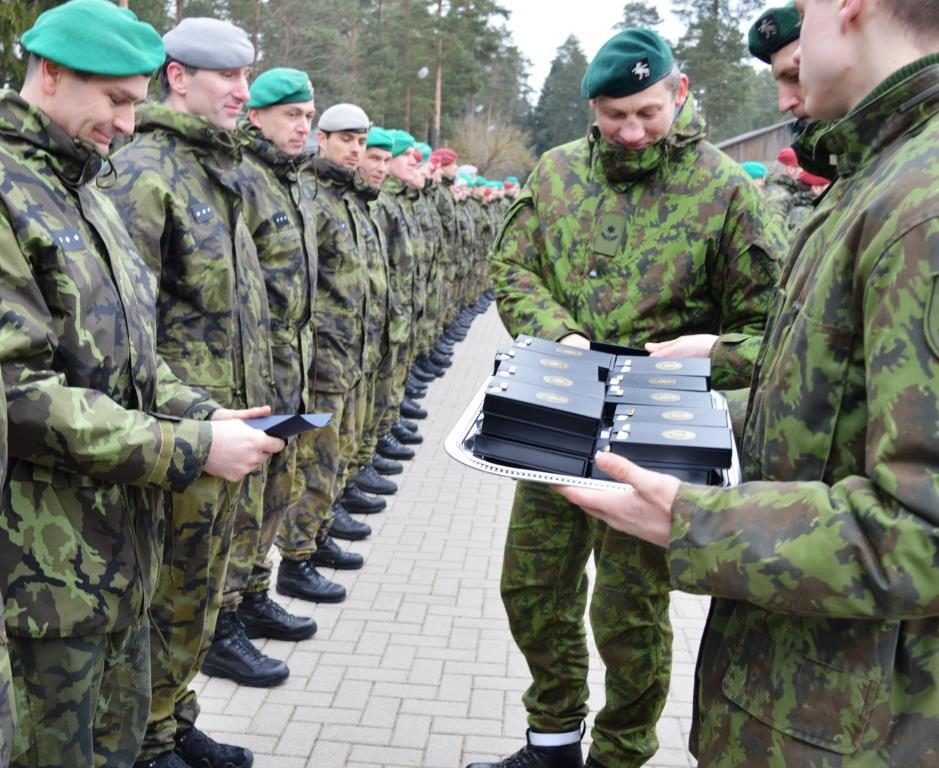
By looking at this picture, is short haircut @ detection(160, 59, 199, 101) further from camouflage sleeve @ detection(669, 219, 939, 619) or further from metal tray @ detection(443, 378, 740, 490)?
camouflage sleeve @ detection(669, 219, 939, 619)

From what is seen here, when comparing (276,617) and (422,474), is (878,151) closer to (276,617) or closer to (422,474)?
(276,617)

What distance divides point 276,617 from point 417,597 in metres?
0.80

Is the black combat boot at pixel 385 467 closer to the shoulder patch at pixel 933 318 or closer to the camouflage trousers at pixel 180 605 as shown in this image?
the camouflage trousers at pixel 180 605

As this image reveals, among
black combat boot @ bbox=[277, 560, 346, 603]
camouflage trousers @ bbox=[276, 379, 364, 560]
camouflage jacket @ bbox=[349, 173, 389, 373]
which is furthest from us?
camouflage jacket @ bbox=[349, 173, 389, 373]

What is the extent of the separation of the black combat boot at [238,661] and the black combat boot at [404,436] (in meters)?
3.98

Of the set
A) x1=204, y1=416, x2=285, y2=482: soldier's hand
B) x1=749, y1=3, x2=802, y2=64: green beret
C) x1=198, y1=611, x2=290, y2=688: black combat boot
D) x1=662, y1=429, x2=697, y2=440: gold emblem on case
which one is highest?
x1=749, y1=3, x2=802, y2=64: green beret

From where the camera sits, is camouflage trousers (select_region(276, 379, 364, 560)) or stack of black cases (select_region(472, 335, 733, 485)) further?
camouflage trousers (select_region(276, 379, 364, 560))

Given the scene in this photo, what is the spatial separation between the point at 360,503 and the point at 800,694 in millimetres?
4796

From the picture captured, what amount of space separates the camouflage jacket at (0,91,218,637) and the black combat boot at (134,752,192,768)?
976 mm

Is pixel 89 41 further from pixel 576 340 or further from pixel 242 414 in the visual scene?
pixel 576 340

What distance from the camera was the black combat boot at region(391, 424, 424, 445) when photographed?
8.05 meters

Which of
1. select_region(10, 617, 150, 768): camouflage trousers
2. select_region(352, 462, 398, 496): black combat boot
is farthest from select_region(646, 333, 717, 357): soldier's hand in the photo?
select_region(352, 462, 398, 496): black combat boot

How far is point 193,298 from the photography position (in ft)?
10.7

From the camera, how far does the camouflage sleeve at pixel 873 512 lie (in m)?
1.36
